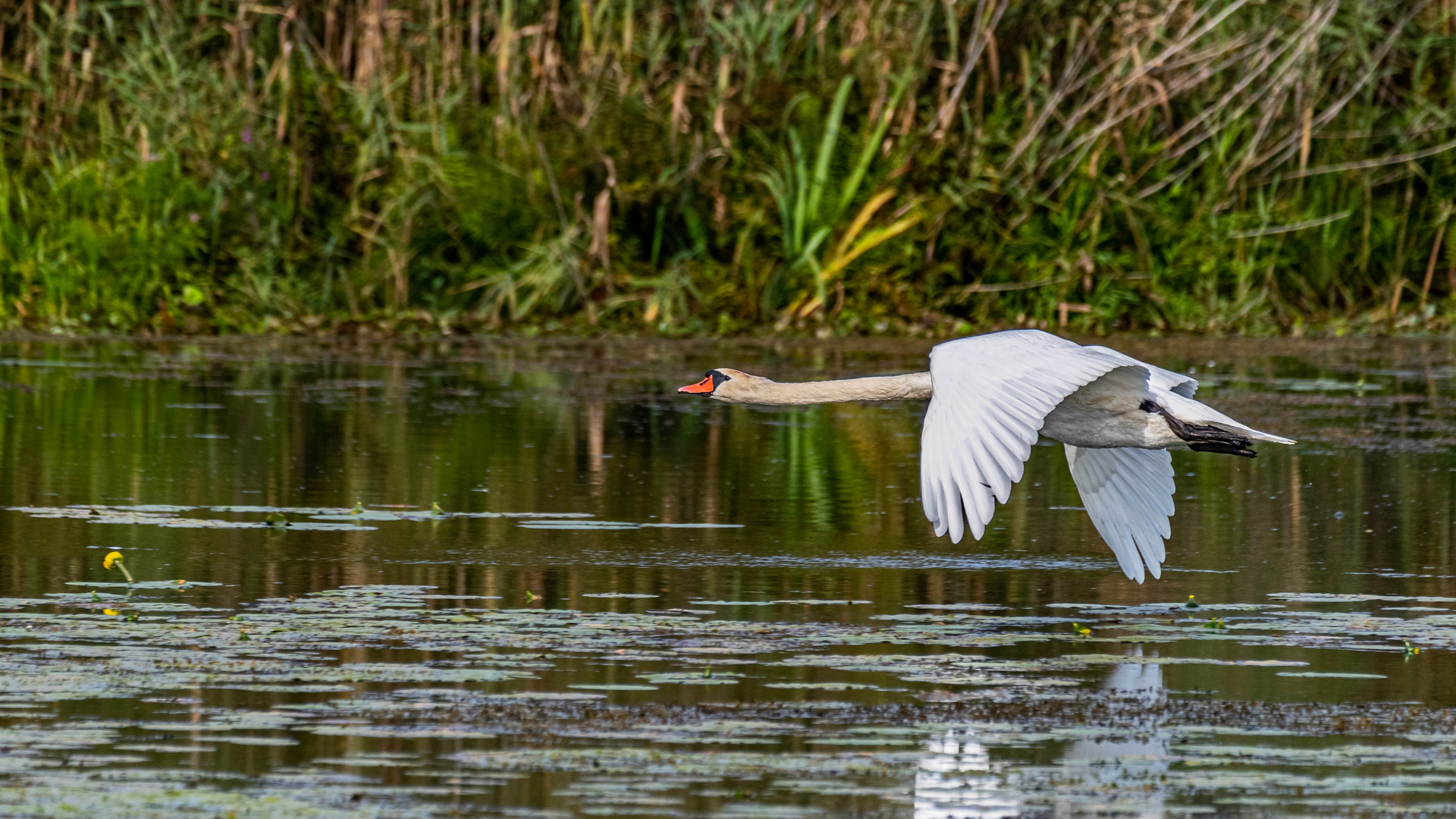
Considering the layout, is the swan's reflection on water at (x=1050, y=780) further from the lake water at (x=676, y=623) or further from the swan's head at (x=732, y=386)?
the swan's head at (x=732, y=386)

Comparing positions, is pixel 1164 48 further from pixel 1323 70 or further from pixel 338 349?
pixel 338 349

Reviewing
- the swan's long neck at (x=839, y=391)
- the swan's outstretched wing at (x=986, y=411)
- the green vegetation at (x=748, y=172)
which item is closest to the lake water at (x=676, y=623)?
the swan's outstretched wing at (x=986, y=411)

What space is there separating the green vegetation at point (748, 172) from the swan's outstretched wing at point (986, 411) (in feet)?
29.3

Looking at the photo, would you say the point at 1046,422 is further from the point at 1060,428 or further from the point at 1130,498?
the point at 1130,498

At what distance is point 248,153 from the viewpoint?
16.5m

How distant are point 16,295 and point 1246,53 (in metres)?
9.21

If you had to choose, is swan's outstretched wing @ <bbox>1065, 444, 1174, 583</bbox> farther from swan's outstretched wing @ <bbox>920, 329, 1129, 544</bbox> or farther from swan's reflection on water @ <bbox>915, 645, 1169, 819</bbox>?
swan's reflection on water @ <bbox>915, 645, 1169, 819</bbox>

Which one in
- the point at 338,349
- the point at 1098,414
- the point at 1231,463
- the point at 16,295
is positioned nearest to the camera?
the point at 1098,414

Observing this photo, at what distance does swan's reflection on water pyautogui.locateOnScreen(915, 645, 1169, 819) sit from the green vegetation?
1067 centimetres

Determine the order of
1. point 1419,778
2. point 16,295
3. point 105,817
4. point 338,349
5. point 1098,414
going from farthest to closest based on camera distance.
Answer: point 16,295, point 338,349, point 1098,414, point 1419,778, point 105,817

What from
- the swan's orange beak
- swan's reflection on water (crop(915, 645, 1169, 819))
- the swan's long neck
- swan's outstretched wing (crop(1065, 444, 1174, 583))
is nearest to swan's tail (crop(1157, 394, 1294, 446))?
swan's outstretched wing (crop(1065, 444, 1174, 583))

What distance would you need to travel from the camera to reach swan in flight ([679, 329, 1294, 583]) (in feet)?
19.7

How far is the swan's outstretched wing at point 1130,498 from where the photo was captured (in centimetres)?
736

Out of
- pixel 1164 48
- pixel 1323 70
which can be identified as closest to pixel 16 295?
pixel 1164 48
